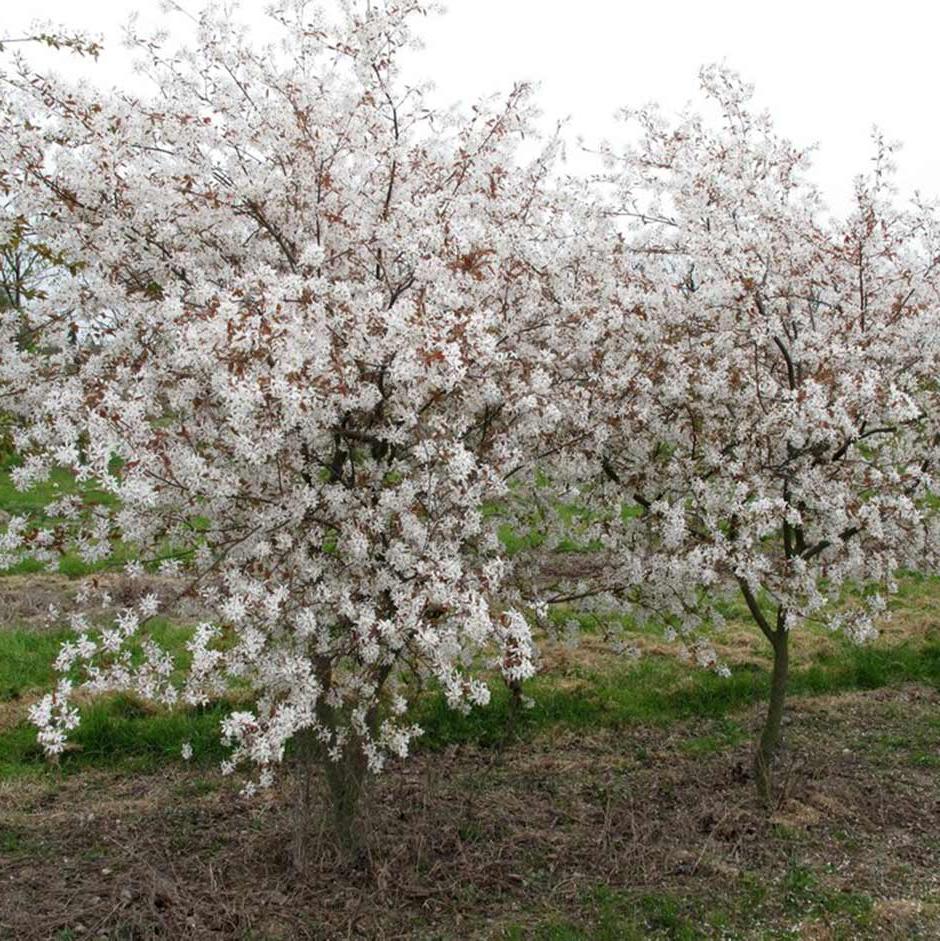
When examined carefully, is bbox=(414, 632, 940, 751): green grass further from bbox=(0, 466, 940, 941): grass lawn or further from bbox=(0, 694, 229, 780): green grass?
bbox=(0, 694, 229, 780): green grass

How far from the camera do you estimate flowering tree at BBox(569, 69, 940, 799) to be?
6.43 meters

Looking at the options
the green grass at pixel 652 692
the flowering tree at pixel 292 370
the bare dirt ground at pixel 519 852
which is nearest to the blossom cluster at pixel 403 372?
the flowering tree at pixel 292 370

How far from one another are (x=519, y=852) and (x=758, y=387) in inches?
138

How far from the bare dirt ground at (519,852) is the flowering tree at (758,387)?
0.80m

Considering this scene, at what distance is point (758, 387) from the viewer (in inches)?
259

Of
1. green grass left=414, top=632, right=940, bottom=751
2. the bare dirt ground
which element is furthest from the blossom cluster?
green grass left=414, top=632, right=940, bottom=751

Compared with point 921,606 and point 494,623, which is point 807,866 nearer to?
point 494,623

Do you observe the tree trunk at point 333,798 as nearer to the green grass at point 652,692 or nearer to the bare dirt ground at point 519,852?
the bare dirt ground at point 519,852

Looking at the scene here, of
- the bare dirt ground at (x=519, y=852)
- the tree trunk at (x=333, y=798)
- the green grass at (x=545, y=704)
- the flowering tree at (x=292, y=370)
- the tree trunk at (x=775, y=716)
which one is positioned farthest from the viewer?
the green grass at (x=545, y=704)

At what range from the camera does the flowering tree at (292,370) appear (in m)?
4.79

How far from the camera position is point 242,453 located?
467cm

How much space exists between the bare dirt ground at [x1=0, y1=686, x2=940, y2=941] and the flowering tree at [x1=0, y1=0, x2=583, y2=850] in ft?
2.31

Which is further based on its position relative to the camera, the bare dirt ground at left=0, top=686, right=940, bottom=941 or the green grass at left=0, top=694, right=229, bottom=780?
the green grass at left=0, top=694, right=229, bottom=780

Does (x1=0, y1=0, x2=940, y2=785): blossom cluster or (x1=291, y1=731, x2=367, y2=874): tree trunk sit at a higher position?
(x1=0, y1=0, x2=940, y2=785): blossom cluster
